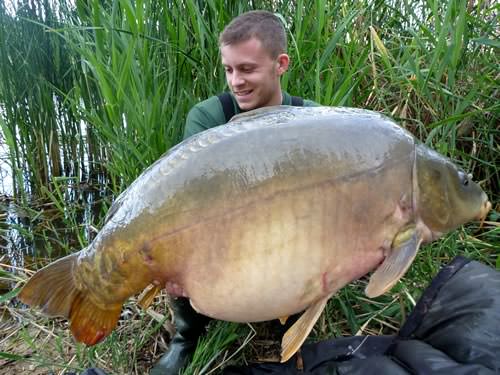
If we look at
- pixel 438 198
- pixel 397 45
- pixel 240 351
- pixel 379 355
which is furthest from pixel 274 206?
pixel 397 45

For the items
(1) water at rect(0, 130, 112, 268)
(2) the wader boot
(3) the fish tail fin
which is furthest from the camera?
(1) water at rect(0, 130, 112, 268)

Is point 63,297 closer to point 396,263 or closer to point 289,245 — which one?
point 289,245

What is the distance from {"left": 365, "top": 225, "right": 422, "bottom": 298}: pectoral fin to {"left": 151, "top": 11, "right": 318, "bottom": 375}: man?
71cm

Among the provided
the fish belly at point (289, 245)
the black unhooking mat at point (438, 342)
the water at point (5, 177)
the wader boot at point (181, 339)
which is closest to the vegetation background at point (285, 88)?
the wader boot at point (181, 339)

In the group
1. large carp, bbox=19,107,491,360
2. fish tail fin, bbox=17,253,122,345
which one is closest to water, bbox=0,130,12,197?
fish tail fin, bbox=17,253,122,345

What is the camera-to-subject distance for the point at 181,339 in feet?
5.57

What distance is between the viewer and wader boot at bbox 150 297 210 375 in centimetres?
164

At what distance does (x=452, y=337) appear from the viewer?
1.35m

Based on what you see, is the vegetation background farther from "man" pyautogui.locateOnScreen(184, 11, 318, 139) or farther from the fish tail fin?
the fish tail fin

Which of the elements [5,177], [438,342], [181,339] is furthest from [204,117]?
[5,177]

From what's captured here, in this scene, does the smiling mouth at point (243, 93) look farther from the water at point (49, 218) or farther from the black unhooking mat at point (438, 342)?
the water at point (49, 218)

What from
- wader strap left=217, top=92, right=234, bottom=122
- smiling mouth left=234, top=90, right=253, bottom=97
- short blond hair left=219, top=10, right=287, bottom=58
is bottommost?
wader strap left=217, top=92, right=234, bottom=122

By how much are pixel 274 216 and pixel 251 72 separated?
838mm

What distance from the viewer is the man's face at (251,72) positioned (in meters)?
1.72
